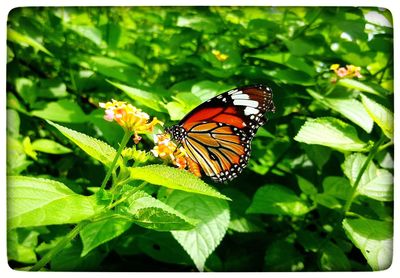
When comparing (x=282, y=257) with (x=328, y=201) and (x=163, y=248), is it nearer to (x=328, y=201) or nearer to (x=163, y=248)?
(x=328, y=201)

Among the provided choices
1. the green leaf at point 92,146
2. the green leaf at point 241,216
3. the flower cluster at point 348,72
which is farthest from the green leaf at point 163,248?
the flower cluster at point 348,72

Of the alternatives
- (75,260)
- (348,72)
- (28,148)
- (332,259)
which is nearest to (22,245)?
(75,260)

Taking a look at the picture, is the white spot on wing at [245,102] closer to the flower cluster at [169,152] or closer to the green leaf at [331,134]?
the green leaf at [331,134]

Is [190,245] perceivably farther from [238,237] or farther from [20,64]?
[20,64]

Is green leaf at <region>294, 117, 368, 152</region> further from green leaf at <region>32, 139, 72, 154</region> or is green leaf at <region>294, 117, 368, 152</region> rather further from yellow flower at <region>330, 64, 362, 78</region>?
green leaf at <region>32, 139, 72, 154</region>

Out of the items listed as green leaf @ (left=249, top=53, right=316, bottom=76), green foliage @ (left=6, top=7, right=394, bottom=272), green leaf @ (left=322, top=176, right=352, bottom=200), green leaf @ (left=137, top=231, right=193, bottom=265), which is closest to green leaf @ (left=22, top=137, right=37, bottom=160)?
green foliage @ (left=6, top=7, right=394, bottom=272)

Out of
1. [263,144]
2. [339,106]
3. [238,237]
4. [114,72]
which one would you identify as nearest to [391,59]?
[339,106]
